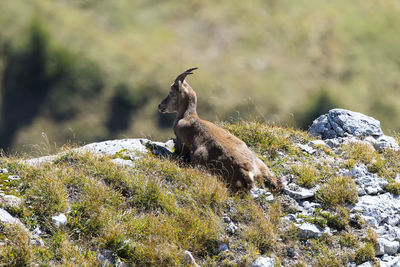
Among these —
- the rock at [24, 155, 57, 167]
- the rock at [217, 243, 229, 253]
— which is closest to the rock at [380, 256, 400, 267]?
the rock at [217, 243, 229, 253]

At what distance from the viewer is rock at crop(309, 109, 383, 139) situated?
13789mm

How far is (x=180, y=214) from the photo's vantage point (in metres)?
8.98

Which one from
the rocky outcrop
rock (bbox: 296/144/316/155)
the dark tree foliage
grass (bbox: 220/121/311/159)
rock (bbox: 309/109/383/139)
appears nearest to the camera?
grass (bbox: 220/121/311/159)

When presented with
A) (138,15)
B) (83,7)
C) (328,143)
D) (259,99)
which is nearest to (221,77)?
(259,99)

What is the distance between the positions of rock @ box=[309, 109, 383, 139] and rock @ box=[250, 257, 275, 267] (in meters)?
6.60

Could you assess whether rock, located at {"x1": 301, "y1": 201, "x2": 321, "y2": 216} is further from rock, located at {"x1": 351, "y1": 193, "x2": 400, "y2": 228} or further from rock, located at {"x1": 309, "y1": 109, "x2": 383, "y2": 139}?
rock, located at {"x1": 309, "y1": 109, "x2": 383, "y2": 139}

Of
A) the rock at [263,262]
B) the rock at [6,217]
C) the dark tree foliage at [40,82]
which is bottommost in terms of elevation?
the dark tree foliage at [40,82]

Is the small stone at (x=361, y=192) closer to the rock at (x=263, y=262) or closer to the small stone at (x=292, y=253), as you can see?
the small stone at (x=292, y=253)

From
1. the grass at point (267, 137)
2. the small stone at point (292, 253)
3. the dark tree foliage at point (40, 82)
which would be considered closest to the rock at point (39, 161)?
the grass at point (267, 137)

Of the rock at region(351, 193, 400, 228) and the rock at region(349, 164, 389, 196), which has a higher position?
the rock at region(349, 164, 389, 196)

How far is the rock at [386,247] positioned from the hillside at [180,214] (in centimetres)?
2

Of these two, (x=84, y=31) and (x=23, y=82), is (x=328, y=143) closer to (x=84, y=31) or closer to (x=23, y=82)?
(x=23, y=82)

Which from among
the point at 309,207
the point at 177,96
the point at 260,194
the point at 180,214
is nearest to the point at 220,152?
the point at 260,194

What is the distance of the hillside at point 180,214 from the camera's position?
316 inches
